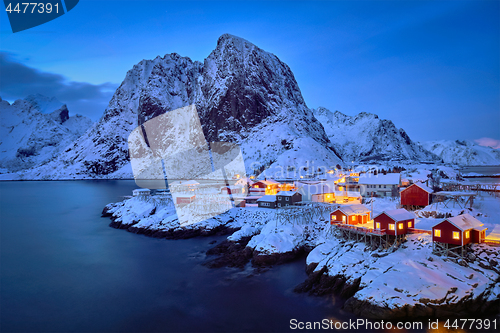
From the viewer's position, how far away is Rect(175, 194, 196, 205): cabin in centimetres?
4994

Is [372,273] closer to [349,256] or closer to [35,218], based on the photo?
[349,256]

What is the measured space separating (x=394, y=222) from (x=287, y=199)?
805 inches

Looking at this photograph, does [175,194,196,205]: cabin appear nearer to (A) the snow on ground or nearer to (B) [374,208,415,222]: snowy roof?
(A) the snow on ground

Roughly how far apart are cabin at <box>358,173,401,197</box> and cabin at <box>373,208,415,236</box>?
79.0 feet

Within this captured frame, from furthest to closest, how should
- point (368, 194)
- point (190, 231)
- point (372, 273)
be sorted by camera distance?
1. point (368, 194)
2. point (190, 231)
3. point (372, 273)

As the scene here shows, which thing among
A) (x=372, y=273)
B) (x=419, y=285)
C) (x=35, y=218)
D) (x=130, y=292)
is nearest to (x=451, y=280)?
(x=419, y=285)

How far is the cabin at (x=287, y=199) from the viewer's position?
145 ft

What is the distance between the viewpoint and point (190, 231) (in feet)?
135

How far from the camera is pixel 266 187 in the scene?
2388 inches

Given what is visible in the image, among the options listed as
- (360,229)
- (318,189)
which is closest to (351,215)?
(360,229)

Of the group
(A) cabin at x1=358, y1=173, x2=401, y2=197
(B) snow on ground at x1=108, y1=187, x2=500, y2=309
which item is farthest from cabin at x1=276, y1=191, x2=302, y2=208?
(A) cabin at x1=358, y1=173, x2=401, y2=197

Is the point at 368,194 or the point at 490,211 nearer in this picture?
the point at 490,211

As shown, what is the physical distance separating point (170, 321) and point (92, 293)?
32.7ft

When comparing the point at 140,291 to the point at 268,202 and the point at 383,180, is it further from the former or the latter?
the point at 383,180
